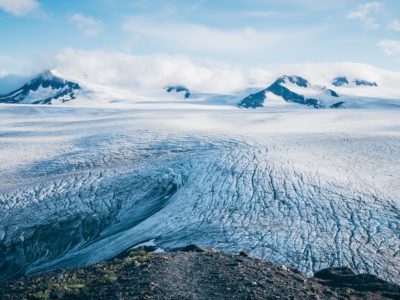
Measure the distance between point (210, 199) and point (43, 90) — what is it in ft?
494

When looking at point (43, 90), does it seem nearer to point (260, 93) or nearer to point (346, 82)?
point (260, 93)

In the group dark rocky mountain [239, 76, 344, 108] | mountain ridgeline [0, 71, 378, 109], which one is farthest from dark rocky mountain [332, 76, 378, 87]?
dark rocky mountain [239, 76, 344, 108]

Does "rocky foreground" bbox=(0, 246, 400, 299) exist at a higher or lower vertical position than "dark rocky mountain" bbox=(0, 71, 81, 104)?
lower

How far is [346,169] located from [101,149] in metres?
17.0

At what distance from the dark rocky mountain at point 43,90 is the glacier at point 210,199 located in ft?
374

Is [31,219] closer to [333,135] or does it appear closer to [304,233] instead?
[304,233]

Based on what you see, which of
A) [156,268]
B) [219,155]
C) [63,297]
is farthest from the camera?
[219,155]

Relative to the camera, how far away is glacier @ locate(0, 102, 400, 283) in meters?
15.9

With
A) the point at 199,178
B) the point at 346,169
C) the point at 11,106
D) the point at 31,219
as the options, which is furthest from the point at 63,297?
the point at 11,106

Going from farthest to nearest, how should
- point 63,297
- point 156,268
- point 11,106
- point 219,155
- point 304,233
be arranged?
point 11,106 → point 219,155 → point 304,233 → point 156,268 → point 63,297

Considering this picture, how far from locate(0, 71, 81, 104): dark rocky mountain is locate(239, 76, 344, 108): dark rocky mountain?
184 ft

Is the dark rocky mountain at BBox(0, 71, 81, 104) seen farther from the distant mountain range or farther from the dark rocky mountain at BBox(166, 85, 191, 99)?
the distant mountain range

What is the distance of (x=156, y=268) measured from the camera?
8.39 metres

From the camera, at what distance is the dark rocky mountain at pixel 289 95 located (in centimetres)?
11712
